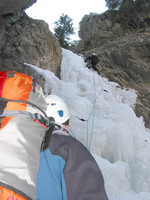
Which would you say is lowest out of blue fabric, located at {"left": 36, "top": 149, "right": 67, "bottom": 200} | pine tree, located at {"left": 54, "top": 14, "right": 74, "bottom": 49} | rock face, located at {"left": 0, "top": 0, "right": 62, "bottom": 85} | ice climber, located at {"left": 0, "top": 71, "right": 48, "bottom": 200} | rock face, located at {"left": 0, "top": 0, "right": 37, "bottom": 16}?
blue fabric, located at {"left": 36, "top": 149, "right": 67, "bottom": 200}

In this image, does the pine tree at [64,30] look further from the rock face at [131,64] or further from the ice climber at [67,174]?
the ice climber at [67,174]

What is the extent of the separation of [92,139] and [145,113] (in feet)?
9.64

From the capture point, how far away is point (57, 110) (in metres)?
2.40

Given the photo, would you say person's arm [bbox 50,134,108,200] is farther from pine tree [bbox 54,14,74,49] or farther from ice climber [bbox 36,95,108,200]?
pine tree [bbox 54,14,74,49]

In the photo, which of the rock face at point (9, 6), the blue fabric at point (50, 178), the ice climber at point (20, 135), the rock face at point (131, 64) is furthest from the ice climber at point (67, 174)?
the rock face at point (131, 64)

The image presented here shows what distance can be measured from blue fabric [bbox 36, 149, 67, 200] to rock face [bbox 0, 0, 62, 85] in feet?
11.0

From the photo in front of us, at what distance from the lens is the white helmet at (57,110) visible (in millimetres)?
2334

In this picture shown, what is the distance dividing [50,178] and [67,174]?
101 mm

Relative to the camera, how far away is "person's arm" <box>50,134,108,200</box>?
0.97 m

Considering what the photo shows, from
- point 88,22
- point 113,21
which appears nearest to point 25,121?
point 113,21

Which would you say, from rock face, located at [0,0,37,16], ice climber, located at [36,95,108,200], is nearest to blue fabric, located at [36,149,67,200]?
ice climber, located at [36,95,108,200]

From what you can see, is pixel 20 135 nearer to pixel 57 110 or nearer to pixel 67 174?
pixel 67 174

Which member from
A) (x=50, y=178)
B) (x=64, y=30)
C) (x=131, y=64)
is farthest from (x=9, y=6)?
(x=64, y=30)

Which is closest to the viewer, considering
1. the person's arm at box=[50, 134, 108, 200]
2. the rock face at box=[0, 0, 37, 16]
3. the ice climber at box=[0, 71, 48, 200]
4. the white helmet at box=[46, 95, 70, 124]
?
the ice climber at box=[0, 71, 48, 200]
